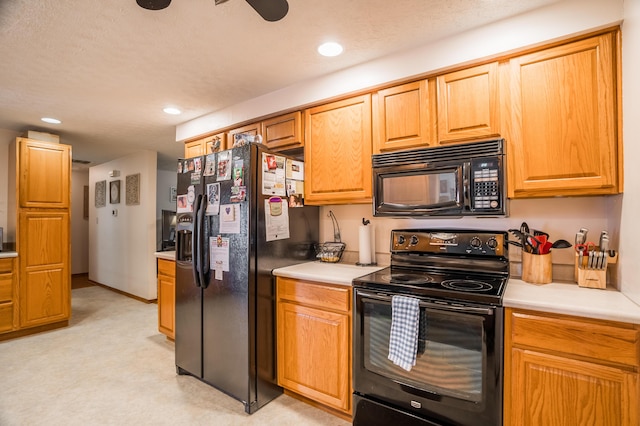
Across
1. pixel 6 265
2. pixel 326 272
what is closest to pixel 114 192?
pixel 6 265

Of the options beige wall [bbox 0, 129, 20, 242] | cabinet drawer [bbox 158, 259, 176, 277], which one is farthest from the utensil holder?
beige wall [bbox 0, 129, 20, 242]

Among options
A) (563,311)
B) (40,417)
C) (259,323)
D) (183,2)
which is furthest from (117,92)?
(563,311)

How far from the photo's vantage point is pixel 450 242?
204 cm

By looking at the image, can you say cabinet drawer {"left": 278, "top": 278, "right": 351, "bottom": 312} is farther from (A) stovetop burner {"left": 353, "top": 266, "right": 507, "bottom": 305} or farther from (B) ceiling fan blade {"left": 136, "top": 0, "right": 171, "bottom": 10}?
(B) ceiling fan blade {"left": 136, "top": 0, "right": 171, "bottom": 10}

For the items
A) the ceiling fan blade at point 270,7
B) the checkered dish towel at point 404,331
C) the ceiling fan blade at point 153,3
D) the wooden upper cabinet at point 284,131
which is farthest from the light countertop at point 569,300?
the ceiling fan blade at point 153,3

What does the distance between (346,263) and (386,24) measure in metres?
1.68

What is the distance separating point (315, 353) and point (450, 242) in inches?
44.1

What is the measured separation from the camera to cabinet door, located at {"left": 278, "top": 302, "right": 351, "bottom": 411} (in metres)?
1.98

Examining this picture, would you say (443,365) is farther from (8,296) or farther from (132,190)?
(132,190)

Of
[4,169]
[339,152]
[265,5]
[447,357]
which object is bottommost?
[447,357]

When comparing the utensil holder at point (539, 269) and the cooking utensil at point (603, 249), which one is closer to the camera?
the cooking utensil at point (603, 249)

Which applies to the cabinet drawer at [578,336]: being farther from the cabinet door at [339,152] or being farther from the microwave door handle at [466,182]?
the cabinet door at [339,152]

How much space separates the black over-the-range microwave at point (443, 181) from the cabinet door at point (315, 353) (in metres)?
0.79

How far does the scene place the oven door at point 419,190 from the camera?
1869mm
